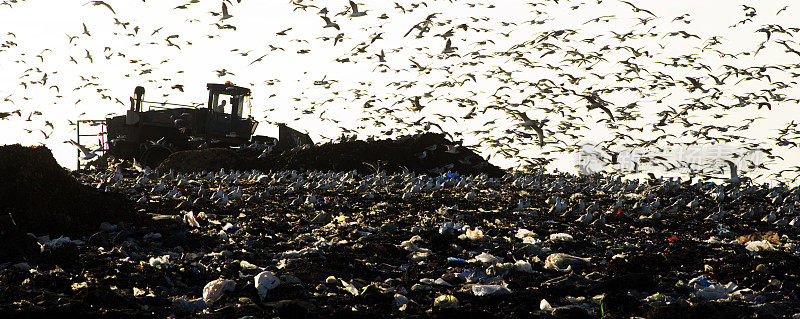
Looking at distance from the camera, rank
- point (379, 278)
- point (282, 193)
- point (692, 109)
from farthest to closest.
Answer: point (692, 109), point (282, 193), point (379, 278)

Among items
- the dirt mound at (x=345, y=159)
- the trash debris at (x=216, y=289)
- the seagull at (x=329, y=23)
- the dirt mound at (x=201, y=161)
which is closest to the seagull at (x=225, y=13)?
the seagull at (x=329, y=23)

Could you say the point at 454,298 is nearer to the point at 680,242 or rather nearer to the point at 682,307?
the point at 682,307

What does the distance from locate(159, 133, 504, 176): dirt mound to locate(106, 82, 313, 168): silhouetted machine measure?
151 cm

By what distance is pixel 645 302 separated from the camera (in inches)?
152

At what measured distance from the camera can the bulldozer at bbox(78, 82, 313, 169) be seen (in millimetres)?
17406

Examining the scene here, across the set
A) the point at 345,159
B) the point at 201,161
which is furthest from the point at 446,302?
the point at 201,161

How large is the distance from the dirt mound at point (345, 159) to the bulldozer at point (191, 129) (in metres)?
1.48

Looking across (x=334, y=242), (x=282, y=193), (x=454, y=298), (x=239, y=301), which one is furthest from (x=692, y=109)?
(x=239, y=301)

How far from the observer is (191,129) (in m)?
17.5

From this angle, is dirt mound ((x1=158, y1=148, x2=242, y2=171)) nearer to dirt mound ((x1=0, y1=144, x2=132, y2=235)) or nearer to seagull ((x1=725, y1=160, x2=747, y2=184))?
dirt mound ((x1=0, y1=144, x2=132, y2=235))

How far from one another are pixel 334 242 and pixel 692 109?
7447mm

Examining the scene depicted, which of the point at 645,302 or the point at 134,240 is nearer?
the point at 645,302

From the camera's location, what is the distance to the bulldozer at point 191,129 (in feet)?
57.1

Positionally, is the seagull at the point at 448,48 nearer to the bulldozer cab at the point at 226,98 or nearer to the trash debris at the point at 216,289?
the trash debris at the point at 216,289
